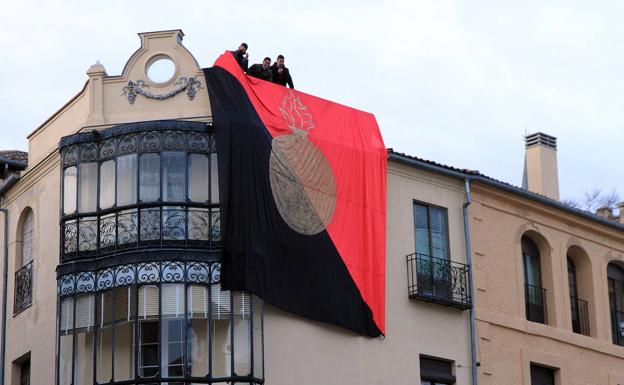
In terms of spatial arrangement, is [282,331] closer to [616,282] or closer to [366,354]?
[366,354]

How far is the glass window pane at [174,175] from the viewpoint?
1246 inches

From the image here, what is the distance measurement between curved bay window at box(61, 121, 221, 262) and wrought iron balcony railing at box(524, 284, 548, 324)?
29.2ft

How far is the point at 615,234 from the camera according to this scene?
39.8m

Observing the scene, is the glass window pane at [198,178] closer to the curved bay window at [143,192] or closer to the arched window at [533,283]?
the curved bay window at [143,192]

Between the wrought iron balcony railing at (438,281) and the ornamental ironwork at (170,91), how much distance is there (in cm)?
593

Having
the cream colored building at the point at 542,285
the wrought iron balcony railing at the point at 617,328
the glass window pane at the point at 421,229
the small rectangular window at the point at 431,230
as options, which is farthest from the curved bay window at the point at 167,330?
the wrought iron balcony railing at the point at 617,328

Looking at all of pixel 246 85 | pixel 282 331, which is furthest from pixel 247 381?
pixel 246 85

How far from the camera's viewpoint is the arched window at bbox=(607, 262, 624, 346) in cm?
3922

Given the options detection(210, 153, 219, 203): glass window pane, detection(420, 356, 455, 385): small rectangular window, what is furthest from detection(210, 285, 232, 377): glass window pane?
detection(420, 356, 455, 385): small rectangular window

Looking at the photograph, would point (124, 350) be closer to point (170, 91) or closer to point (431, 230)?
point (170, 91)

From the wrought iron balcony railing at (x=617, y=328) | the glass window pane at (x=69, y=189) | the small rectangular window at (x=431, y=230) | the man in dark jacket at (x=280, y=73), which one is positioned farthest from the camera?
the wrought iron balcony railing at (x=617, y=328)

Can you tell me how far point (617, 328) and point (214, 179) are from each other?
1249 cm

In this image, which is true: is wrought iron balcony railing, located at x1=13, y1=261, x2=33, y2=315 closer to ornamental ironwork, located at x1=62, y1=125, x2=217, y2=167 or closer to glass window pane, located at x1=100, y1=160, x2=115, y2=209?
glass window pane, located at x1=100, y1=160, x2=115, y2=209

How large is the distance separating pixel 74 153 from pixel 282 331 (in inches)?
219
